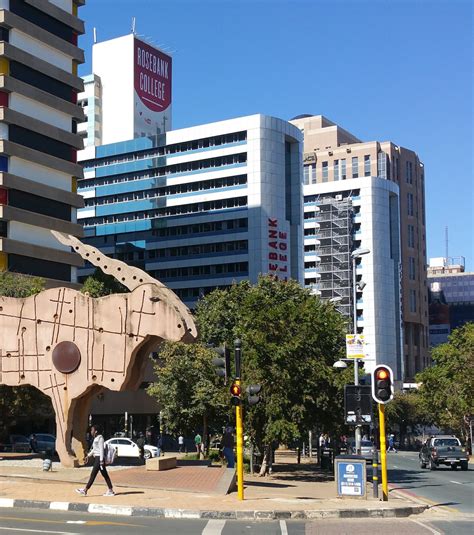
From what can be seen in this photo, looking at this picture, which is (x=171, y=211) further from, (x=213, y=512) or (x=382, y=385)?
(x=213, y=512)

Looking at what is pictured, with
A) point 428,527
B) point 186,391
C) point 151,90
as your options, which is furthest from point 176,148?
point 428,527

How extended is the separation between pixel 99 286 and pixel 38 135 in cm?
1729

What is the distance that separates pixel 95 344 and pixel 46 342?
1889 mm

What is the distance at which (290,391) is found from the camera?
30844 mm

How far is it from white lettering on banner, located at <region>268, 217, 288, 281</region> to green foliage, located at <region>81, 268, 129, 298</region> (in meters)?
33.8

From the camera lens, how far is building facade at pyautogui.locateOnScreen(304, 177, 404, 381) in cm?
12721

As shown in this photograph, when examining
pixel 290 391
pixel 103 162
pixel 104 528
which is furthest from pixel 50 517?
pixel 103 162

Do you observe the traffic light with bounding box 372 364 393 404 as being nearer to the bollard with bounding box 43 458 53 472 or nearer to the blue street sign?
the blue street sign

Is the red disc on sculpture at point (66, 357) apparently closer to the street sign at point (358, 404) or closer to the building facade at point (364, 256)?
the street sign at point (358, 404)

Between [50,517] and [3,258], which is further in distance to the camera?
[3,258]

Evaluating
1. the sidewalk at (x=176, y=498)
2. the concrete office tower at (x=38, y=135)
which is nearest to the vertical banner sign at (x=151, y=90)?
the concrete office tower at (x=38, y=135)

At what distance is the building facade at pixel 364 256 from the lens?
127206 mm

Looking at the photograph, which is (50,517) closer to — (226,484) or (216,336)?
(226,484)

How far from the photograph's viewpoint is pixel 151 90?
385 ft
